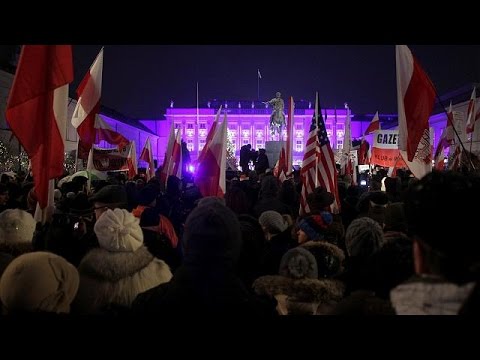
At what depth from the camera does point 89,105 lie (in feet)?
18.2

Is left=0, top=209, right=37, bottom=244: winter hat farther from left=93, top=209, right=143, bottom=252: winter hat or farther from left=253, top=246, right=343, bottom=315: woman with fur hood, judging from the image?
left=253, top=246, right=343, bottom=315: woman with fur hood

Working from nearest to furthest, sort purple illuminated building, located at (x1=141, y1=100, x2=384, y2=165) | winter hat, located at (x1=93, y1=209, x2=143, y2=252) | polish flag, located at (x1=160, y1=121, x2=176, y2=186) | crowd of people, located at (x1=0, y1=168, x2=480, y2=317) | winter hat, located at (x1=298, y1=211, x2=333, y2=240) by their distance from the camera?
crowd of people, located at (x1=0, y1=168, x2=480, y2=317) → winter hat, located at (x1=93, y1=209, x2=143, y2=252) → winter hat, located at (x1=298, y1=211, x2=333, y2=240) → polish flag, located at (x1=160, y1=121, x2=176, y2=186) → purple illuminated building, located at (x1=141, y1=100, x2=384, y2=165)

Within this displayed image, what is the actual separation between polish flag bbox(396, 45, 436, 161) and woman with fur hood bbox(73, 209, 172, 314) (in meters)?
3.15

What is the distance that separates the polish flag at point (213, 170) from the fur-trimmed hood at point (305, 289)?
10.5 ft

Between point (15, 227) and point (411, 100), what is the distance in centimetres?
365

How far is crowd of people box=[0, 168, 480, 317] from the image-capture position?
1304 millimetres

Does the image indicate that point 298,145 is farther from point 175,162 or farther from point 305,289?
point 305,289

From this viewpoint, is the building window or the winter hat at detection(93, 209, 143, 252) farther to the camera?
the building window

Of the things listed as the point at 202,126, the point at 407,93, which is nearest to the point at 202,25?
the point at 407,93

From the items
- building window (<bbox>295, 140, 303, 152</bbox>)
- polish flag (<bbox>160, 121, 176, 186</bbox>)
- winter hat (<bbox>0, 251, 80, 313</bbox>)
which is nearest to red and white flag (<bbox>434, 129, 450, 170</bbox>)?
polish flag (<bbox>160, 121, 176, 186</bbox>)

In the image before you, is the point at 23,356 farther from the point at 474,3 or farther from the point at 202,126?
the point at 202,126

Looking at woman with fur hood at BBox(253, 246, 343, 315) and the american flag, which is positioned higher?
the american flag

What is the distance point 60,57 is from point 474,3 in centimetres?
284

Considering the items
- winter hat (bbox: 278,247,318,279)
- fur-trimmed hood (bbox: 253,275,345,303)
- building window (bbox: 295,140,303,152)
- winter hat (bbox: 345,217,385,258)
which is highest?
building window (bbox: 295,140,303,152)
